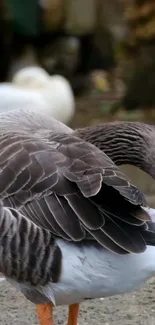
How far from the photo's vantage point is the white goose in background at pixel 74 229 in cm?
253

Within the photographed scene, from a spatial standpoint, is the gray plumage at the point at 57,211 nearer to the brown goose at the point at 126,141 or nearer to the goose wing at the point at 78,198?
the goose wing at the point at 78,198

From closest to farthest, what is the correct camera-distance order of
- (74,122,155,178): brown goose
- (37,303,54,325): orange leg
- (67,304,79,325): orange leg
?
(37,303,54,325): orange leg
(67,304,79,325): orange leg
(74,122,155,178): brown goose

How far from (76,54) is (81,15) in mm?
582

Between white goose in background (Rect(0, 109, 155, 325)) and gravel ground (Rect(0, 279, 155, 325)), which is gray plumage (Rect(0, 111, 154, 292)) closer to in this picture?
white goose in background (Rect(0, 109, 155, 325))

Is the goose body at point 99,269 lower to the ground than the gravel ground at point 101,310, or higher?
higher

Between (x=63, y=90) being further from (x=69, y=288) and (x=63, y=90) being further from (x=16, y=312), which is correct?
(x=69, y=288)

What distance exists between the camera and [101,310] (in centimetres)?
340

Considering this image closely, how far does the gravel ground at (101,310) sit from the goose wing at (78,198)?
0.82 m

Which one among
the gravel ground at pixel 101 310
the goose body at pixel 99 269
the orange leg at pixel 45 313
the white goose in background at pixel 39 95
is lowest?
the white goose in background at pixel 39 95

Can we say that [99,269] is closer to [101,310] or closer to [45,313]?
[45,313]

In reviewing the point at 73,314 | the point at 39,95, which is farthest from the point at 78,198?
the point at 39,95

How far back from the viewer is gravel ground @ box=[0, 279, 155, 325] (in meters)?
3.27

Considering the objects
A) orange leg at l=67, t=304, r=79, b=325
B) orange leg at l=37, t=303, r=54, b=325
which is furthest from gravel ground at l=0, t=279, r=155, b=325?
orange leg at l=37, t=303, r=54, b=325

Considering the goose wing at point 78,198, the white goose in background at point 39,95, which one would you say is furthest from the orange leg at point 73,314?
the white goose in background at point 39,95
